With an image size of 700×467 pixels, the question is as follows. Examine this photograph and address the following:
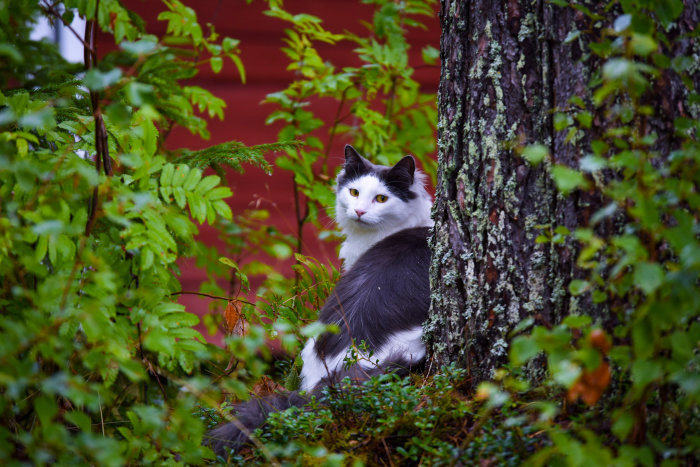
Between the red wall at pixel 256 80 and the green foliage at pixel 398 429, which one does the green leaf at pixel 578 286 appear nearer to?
the green foliage at pixel 398 429

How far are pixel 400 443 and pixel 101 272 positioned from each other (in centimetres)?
96

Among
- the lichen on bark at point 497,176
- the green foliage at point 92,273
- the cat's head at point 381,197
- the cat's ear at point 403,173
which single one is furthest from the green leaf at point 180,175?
the cat's ear at point 403,173

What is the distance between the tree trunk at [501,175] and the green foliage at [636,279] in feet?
0.23

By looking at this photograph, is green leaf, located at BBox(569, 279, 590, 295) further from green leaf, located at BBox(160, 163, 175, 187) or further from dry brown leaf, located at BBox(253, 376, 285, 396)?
dry brown leaf, located at BBox(253, 376, 285, 396)

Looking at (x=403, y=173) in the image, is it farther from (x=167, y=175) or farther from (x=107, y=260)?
(x=107, y=260)

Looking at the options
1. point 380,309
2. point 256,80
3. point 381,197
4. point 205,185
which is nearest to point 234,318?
point 380,309

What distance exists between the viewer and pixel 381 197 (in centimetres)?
368

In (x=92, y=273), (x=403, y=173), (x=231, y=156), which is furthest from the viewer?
(x=403, y=173)

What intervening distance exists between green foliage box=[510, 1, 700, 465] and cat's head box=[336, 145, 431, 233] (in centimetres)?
201

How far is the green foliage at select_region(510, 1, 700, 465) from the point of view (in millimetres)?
1096

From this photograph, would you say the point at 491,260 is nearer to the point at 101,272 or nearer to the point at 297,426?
the point at 297,426

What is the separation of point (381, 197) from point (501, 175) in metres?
1.85

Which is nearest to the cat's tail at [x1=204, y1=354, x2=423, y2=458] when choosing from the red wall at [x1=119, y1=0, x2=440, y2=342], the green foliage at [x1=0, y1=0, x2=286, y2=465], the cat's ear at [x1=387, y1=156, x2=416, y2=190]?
the green foliage at [x1=0, y1=0, x2=286, y2=465]

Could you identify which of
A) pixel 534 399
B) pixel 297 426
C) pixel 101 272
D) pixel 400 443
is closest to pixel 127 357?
pixel 101 272
